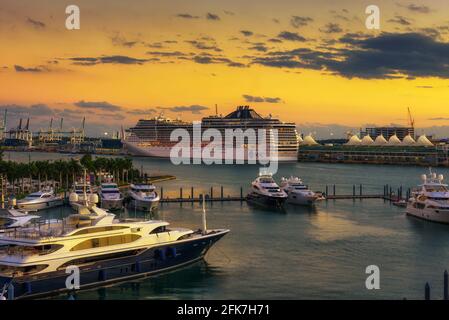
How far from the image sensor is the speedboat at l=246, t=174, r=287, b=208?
31.8 metres

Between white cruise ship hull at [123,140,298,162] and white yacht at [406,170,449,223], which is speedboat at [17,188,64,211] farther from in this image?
white cruise ship hull at [123,140,298,162]

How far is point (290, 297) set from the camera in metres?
14.5

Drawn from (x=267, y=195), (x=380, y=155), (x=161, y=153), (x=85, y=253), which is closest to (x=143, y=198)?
(x=267, y=195)

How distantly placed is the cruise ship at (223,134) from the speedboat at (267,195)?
163 feet

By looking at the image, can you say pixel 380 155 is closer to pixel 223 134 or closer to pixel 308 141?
pixel 223 134

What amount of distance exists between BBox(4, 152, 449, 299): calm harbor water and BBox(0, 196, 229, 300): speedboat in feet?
1.34

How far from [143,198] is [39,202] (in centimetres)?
501

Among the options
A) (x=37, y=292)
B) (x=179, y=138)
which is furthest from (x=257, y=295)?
(x=179, y=138)

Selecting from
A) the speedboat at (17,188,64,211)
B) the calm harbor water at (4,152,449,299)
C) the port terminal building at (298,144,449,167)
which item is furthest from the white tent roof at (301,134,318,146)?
the speedboat at (17,188,64,211)

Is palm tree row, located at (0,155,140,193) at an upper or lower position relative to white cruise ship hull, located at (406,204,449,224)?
upper

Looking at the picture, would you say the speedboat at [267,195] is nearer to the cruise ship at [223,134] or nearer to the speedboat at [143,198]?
the speedboat at [143,198]

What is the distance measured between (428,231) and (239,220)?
776cm

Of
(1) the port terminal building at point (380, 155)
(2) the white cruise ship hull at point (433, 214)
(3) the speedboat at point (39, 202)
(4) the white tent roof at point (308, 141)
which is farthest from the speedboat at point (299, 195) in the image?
(4) the white tent roof at point (308, 141)
